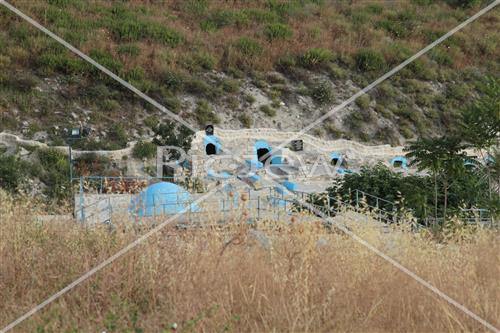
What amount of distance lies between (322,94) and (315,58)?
2.24m

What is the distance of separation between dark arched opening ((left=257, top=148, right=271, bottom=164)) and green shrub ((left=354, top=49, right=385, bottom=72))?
7.74m

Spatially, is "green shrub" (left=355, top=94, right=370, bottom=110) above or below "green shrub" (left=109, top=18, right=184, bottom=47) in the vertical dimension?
below

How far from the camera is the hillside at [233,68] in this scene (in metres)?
18.9

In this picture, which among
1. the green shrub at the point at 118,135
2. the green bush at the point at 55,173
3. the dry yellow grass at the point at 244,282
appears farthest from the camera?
the green shrub at the point at 118,135

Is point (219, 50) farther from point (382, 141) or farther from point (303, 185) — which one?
point (303, 185)

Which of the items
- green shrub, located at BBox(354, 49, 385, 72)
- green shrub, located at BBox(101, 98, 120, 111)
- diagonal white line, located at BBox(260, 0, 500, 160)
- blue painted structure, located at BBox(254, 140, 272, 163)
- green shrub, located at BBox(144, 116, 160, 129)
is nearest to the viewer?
blue painted structure, located at BBox(254, 140, 272, 163)

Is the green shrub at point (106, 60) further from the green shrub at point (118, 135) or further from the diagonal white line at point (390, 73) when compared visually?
the diagonal white line at point (390, 73)

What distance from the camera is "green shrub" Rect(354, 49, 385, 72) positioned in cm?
2423

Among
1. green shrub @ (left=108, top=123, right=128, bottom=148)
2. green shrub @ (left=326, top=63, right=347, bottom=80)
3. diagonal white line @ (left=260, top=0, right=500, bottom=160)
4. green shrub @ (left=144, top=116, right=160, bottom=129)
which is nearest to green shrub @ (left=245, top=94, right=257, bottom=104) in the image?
diagonal white line @ (left=260, top=0, right=500, bottom=160)

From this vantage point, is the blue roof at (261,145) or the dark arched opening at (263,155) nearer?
the dark arched opening at (263,155)

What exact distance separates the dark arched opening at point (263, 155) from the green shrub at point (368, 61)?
774 centimetres

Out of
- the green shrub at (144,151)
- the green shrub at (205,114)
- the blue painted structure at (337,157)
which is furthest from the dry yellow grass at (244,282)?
the green shrub at (205,114)

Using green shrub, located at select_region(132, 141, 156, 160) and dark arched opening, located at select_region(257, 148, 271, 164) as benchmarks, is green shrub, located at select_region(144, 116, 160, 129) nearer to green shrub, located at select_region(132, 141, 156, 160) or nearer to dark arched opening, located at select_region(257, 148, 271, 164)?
green shrub, located at select_region(132, 141, 156, 160)

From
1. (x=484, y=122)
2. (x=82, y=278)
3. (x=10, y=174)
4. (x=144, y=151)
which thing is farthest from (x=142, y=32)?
(x=82, y=278)
